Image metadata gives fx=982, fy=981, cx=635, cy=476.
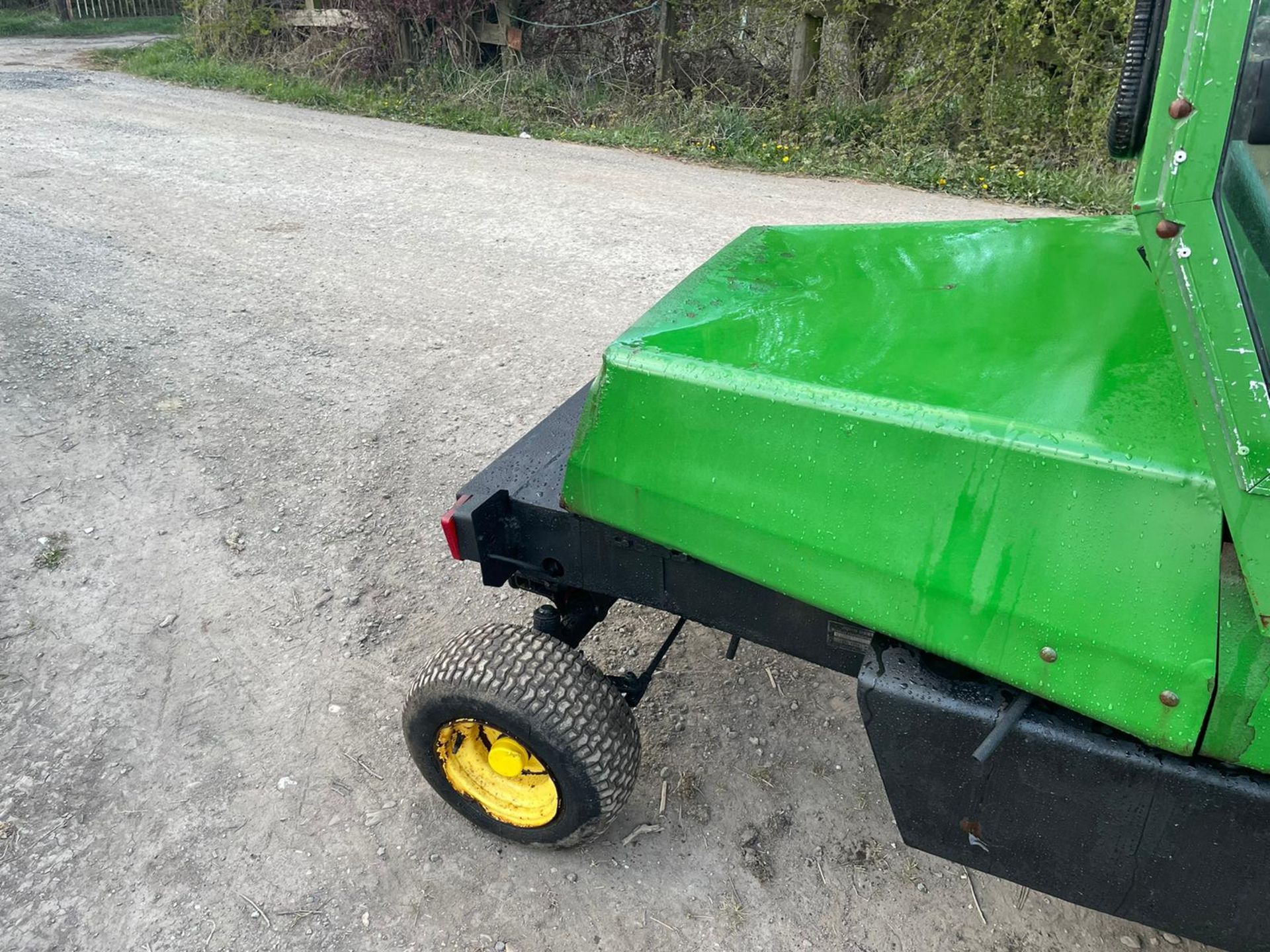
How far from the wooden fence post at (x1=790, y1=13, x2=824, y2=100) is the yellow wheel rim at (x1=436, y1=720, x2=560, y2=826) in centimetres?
797

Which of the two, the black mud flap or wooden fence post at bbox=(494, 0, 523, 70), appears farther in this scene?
wooden fence post at bbox=(494, 0, 523, 70)

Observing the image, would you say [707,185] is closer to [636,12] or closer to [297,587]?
[636,12]

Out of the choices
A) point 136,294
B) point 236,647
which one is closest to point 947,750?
point 236,647

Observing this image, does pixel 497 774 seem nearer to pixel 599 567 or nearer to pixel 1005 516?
pixel 599 567

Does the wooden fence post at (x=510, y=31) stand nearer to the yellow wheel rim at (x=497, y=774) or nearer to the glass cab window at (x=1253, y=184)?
the yellow wheel rim at (x=497, y=774)

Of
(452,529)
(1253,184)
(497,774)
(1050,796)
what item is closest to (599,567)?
(452,529)

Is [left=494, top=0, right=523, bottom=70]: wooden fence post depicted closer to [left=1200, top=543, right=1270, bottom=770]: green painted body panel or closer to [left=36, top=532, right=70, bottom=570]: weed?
[left=36, top=532, right=70, bottom=570]: weed

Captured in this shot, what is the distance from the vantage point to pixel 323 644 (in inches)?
118

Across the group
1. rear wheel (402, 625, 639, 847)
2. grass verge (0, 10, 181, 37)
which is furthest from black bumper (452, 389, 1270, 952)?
grass verge (0, 10, 181, 37)

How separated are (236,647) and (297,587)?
0.31 metres

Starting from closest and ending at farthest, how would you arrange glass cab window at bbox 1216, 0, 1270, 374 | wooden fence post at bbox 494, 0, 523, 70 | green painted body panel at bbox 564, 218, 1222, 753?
1. glass cab window at bbox 1216, 0, 1270, 374
2. green painted body panel at bbox 564, 218, 1222, 753
3. wooden fence post at bbox 494, 0, 523, 70

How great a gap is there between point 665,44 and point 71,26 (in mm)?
11556

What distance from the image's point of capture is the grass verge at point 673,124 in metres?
7.33

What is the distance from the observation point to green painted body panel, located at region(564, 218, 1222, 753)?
1.44 metres
